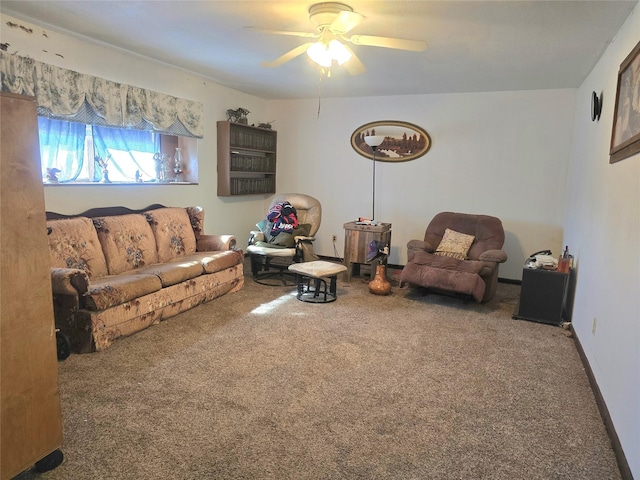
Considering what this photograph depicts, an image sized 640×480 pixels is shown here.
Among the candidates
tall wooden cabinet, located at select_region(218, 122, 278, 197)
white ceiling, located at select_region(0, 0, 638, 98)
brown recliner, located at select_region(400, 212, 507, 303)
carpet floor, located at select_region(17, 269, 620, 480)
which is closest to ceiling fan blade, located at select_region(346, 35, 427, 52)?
white ceiling, located at select_region(0, 0, 638, 98)

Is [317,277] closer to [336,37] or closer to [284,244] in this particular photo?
[284,244]

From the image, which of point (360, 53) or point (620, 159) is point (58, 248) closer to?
point (360, 53)

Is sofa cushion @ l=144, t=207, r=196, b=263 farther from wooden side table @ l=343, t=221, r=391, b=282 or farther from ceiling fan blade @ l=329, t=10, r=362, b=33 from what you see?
ceiling fan blade @ l=329, t=10, r=362, b=33

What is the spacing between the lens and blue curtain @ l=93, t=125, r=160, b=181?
12.8ft

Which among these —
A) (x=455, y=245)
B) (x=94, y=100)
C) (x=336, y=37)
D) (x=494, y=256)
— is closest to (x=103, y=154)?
(x=94, y=100)

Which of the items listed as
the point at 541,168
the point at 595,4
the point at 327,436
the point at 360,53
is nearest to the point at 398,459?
the point at 327,436

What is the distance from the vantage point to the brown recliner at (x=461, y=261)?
3947mm

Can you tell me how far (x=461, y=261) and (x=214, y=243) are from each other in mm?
2557

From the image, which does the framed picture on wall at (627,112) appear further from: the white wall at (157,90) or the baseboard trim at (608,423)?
the white wall at (157,90)

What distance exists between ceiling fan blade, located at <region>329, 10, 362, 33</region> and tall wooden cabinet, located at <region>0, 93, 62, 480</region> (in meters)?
1.76

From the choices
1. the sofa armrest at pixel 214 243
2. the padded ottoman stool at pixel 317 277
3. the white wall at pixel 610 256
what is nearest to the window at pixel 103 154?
the sofa armrest at pixel 214 243

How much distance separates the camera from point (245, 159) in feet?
18.4

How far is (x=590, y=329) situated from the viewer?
2.88m

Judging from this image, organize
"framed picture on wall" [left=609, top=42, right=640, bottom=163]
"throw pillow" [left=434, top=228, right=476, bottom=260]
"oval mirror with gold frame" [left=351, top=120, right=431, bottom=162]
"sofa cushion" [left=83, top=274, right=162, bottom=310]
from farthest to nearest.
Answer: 1. "oval mirror with gold frame" [left=351, top=120, right=431, bottom=162]
2. "throw pillow" [left=434, top=228, right=476, bottom=260]
3. "sofa cushion" [left=83, top=274, right=162, bottom=310]
4. "framed picture on wall" [left=609, top=42, right=640, bottom=163]
